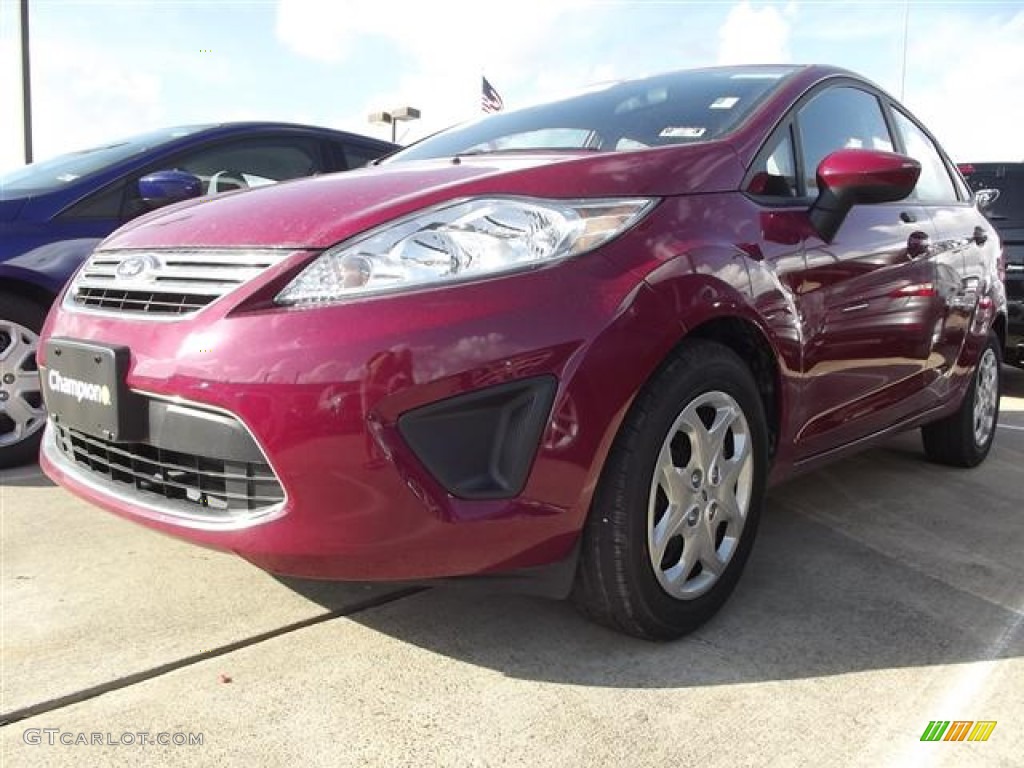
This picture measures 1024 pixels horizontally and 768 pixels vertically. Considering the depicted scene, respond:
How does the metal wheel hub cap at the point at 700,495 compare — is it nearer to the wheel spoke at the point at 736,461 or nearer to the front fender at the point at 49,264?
the wheel spoke at the point at 736,461

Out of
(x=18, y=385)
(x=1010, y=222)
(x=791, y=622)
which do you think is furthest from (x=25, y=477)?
(x=1010, y=222)

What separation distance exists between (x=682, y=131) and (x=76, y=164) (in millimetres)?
2898

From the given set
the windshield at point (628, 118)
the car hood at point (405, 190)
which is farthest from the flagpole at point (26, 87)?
the car hood at point (405, 190)

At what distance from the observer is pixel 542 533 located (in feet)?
6.02

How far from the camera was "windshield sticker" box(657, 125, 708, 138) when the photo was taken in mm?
2477

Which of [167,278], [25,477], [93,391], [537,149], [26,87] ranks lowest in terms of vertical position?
[25,477]

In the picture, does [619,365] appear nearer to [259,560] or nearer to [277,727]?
[259,560]

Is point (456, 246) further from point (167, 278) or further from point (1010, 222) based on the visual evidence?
point (1010, 222)

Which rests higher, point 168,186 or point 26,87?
point 26,87

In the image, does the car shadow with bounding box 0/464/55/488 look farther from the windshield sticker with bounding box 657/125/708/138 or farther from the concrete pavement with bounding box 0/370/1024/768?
the windshield sticker with bounding box 657/125/708/138

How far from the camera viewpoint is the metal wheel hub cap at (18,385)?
3.54 metres

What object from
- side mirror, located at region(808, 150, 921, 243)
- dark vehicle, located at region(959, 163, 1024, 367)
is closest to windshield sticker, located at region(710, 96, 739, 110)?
side mirror, located at region(808, 150, 921, 243)

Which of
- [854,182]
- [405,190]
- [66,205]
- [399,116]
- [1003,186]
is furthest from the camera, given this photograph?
[399,116]

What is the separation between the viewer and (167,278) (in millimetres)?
2039
